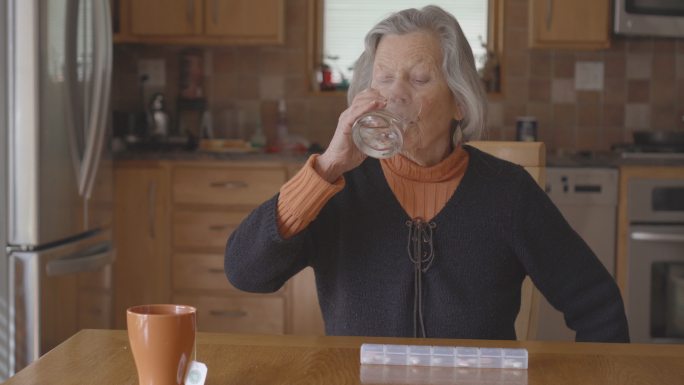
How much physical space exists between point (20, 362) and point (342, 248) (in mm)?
1594

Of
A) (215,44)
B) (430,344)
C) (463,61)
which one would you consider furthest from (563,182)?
(430,344)

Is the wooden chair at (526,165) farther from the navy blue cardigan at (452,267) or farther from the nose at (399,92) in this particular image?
the nose at (399,92)

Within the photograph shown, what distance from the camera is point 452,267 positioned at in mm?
1494

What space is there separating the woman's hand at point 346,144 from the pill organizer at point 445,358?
1.06 ft

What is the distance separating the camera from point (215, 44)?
13.6 ft

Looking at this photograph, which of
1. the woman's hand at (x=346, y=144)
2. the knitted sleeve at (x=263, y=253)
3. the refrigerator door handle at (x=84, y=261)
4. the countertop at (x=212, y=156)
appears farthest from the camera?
the countertop at (x=212, y=156)

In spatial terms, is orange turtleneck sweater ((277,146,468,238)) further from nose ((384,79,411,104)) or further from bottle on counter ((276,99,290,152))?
bottle on counter ((276,99,290,152))

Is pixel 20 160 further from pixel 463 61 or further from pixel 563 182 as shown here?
pixel 563 182

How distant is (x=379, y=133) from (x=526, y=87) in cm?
318

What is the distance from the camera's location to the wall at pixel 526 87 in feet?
14.1

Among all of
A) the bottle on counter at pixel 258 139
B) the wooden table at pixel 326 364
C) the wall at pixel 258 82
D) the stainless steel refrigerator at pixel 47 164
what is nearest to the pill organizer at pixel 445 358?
the wooden table at pixel 326 364

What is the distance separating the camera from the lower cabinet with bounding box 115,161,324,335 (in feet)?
12.3

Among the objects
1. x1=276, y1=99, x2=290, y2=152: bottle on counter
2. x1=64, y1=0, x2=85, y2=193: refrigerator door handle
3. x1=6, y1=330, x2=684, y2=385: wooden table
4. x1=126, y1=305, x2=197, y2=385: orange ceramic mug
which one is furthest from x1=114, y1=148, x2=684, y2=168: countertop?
x1=126, y1=305, x2=197, y2=385: orange ceramic mug

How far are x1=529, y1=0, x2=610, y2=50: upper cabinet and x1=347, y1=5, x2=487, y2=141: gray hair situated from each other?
2.55 m
